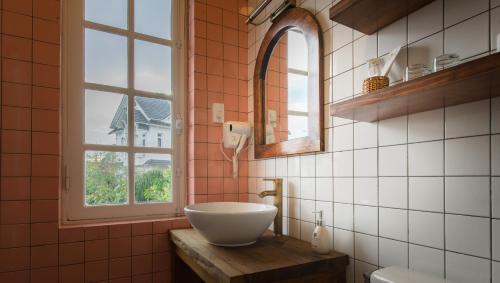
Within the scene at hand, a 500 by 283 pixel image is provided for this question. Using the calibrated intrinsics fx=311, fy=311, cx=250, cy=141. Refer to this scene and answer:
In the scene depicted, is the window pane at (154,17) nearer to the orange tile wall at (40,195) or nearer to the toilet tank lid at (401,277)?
the orange tile wall at (40,195)

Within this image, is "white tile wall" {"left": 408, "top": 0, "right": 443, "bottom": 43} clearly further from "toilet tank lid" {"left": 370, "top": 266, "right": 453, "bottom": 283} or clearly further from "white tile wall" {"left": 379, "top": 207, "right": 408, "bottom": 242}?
"toilet tank lid" {"left": 370, "top": 266, "right": 453, "bottom": 283}

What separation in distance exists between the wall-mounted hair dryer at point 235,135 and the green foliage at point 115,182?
0.44 meters

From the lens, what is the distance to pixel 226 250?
4.41ft

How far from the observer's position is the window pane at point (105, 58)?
1.79 meters

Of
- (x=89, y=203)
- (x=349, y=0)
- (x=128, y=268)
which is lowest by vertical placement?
(x=128, y=268)

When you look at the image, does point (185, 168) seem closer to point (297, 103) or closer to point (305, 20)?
point (297, 103)

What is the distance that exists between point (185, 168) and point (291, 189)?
75 centimetres

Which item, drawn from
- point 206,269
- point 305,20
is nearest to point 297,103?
point 305,20

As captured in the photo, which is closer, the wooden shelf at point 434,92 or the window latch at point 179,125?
the wooden shelf at point 434,92

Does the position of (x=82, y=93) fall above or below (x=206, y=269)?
above

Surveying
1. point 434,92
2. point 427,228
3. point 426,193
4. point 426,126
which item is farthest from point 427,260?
point 434,92

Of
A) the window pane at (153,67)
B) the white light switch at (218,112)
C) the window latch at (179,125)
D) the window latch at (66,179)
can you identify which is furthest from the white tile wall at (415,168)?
the window latch at (66,179)

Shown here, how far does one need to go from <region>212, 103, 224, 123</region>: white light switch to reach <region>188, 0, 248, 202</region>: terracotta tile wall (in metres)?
0.03

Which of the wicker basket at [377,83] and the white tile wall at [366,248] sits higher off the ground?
the wicker basket at [377,83]
